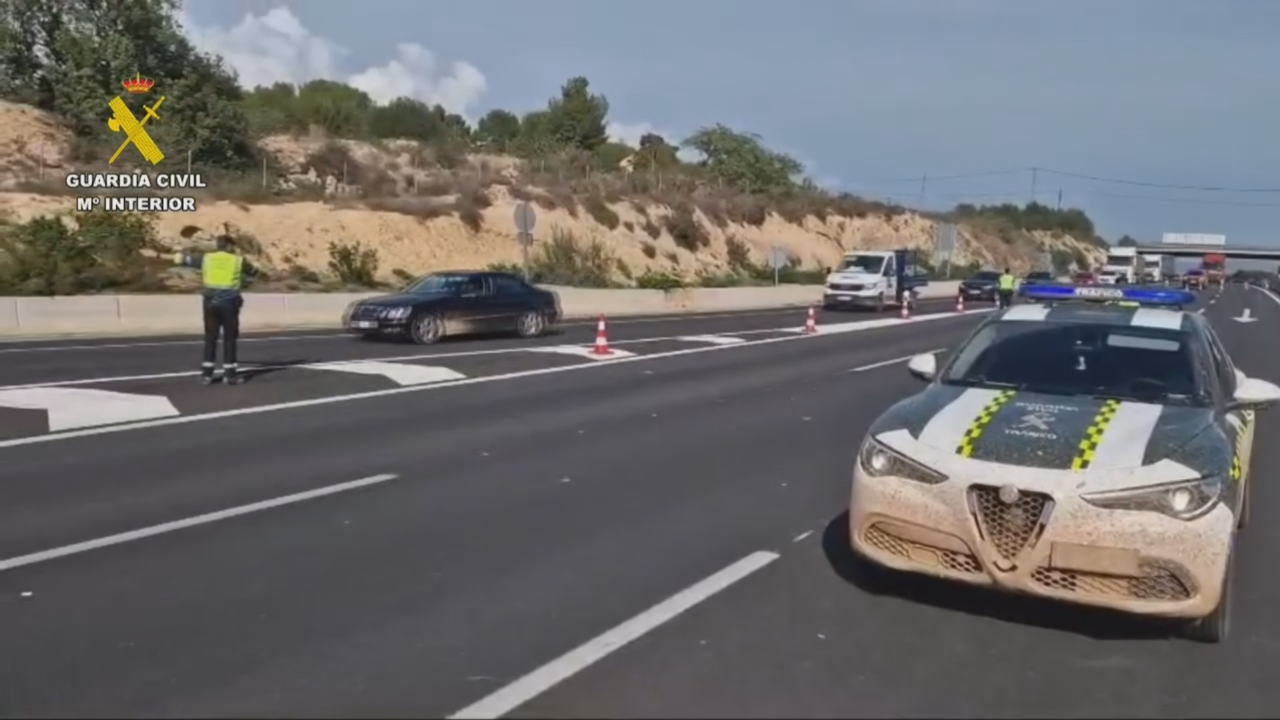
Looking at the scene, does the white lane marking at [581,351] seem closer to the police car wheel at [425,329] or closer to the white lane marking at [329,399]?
the white lane marking at [329,399]

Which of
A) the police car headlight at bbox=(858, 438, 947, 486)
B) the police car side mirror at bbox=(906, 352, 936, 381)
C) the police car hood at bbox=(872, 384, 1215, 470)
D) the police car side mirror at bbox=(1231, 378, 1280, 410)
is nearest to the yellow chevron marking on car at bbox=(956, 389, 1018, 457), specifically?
the police car hood at bbox=(872, 384, 1215, 470)

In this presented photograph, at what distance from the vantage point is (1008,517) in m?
5.68

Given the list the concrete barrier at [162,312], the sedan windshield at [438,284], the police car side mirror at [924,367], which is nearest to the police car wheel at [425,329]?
the sedan windshield at [438,284]

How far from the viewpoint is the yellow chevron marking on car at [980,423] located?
595cm

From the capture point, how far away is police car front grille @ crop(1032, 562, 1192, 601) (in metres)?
5.56

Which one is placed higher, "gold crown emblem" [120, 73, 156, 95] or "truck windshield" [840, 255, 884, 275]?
"gold crown emblem" [120, 73, 156, 95]

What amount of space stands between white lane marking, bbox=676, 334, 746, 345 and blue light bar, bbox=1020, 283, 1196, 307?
16764mm

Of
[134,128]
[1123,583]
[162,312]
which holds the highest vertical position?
[134,128]

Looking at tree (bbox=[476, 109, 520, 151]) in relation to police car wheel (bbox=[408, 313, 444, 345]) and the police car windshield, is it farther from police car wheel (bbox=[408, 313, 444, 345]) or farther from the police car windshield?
the police car windshield

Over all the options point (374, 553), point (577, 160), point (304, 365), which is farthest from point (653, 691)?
point (577, 160)

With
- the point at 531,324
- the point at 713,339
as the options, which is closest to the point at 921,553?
the point at 531,324

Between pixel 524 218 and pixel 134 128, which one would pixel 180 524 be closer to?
pixel 524 218

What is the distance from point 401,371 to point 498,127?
90.1 meters

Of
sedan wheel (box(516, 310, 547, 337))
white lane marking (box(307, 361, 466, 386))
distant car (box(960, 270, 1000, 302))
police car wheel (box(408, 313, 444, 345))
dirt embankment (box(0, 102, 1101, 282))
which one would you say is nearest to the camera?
white lane marking (box(307, 361, 466, 386))
